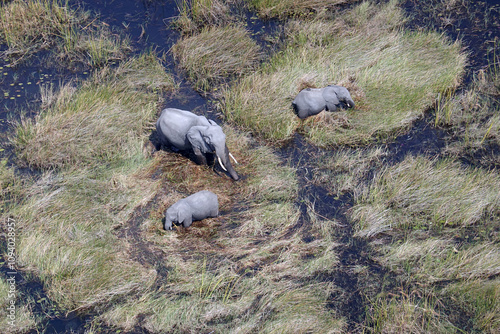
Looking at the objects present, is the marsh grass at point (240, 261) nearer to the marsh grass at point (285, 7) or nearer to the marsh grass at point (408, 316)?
the marsh grass at point (408, 316)

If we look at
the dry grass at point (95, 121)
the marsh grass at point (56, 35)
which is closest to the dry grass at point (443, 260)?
the dry grass at point (95, 121)

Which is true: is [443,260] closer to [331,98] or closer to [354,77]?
[331,98]

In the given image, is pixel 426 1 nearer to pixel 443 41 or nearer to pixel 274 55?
pixel 443 41

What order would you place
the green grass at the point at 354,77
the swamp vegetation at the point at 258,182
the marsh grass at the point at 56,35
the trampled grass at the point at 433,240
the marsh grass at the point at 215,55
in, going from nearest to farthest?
the trampled grass at the point at 433,240, the swamp vegetation at the point at 258,182, the green grass at the point at 354,77, the marsh grass at the point at 215,55, the marsh grass at the point at 56,35

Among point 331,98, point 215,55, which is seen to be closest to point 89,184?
point 215,55

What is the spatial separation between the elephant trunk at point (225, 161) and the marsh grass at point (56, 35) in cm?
337

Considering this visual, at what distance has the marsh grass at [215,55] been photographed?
889 centimetres

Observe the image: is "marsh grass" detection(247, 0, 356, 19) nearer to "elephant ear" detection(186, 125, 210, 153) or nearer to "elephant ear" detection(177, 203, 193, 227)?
"elephant ear" detection(186, 125, 210, 153)

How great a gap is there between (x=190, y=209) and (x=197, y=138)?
103 centimetres

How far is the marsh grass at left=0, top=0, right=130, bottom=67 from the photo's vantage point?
9227 mm

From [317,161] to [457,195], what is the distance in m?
1.85

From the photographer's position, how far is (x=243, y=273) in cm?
609

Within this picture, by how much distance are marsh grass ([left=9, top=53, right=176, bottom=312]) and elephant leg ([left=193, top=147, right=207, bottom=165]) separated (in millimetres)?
681

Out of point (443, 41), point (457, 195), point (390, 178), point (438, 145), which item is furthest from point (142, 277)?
point (443, 41)
